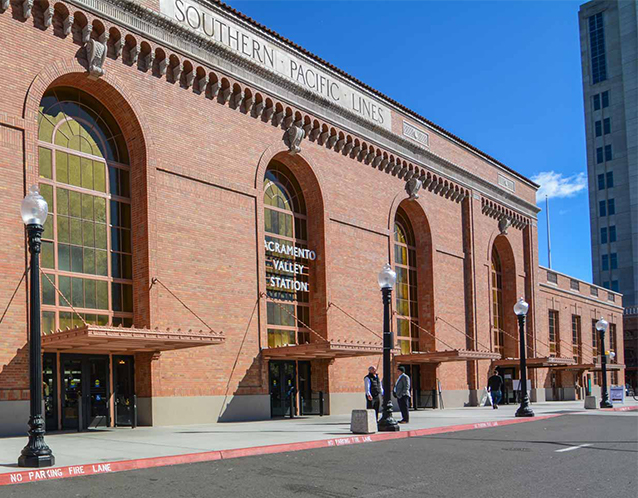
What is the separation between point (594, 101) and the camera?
95500mm

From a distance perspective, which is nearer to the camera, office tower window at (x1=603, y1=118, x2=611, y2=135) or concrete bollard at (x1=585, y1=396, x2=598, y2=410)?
concrete bollard at (x1=585, y1=396, x2=598, y2=410)

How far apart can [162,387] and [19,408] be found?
4507 millimetres

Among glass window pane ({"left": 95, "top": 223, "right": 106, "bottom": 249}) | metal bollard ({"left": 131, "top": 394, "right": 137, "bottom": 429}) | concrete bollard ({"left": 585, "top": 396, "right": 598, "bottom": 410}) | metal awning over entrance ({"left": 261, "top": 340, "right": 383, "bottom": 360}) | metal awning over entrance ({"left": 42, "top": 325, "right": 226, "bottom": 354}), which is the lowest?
concrete bollard ({"left": 585, "top": 396, "right": 598, "bottom": 410})

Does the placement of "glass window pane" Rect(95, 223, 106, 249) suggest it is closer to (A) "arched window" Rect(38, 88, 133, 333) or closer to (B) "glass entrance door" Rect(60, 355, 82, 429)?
(A) "arched window" Rect(38, 88, 133, 333)

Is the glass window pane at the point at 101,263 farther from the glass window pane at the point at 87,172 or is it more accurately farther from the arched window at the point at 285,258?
the arched window at the point at 285,258

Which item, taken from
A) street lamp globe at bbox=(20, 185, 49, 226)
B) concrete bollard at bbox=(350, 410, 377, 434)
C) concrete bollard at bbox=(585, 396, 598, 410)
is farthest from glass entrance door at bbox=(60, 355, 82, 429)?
concrete bollard at bbox=(585, 396, 598, 410)

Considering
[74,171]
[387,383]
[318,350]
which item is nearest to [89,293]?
[74,171]

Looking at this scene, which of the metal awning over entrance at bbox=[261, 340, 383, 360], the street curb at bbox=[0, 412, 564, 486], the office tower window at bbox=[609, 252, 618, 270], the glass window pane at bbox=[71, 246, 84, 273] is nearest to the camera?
the street curb at bbox=[0, 412, 564, 486]

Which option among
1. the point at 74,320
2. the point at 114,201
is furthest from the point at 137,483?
the point at 114,201

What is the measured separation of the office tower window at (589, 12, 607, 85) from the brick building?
68.6m

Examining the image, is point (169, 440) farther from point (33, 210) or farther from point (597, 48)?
point (597, 48)

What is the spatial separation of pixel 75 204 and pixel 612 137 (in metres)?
85.8

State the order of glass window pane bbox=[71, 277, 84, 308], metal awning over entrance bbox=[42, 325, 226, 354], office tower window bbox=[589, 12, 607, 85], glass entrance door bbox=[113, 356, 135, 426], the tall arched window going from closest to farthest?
metal awning over entrance bbox=[42, 325, 226, 354]
glass window pane bbox=[71, 277, 84, 308]
glass entrance door bbox=[113, 356, 135, 426]
the tall arched window
office tower window bbox=[589, 12, 607, 85]

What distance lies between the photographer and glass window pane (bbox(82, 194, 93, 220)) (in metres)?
21.4
